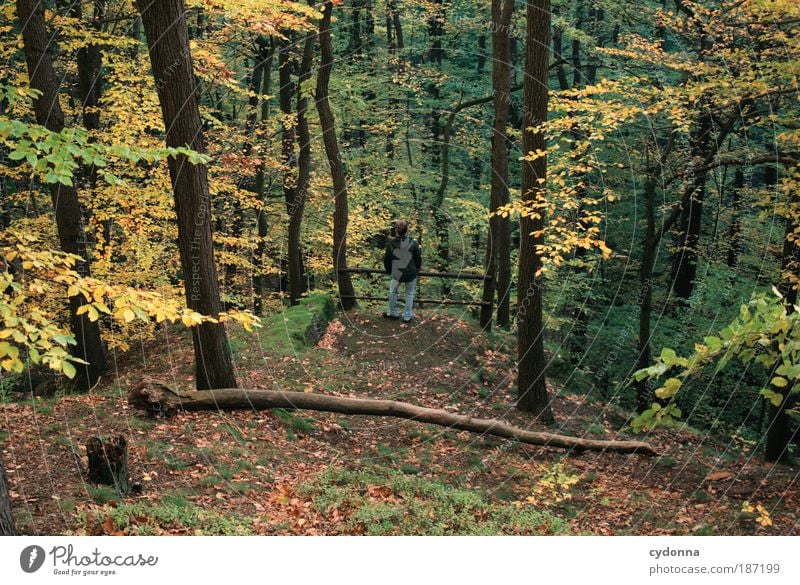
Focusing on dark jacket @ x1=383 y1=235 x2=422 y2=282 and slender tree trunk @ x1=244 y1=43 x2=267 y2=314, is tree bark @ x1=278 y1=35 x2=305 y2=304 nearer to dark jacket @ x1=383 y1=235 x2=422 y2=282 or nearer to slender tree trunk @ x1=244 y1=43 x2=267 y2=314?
slender tree trunk @ x1=244 y1=43 x2=267 y2=314

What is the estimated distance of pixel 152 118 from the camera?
43.1ft

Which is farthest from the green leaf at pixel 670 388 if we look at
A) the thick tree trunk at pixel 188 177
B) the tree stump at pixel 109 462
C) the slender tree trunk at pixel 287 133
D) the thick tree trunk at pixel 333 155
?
the slender tree trunk at pixel 287 133

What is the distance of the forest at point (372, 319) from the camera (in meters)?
6.65

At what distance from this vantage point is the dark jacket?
14.6m

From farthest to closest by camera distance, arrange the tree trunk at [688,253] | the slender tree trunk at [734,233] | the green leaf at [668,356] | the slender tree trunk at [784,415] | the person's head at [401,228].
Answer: the tree trunk at [688,253] < the slender tree trunk at [734,233] < the person's head at [401,228] < the slender tree trunk at [784,415] < the green leaf at [668,356]

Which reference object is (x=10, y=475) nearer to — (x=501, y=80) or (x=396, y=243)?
(x=396, y=243)

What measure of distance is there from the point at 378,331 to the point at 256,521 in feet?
28.7

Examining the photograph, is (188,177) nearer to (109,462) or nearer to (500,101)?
(109,462)

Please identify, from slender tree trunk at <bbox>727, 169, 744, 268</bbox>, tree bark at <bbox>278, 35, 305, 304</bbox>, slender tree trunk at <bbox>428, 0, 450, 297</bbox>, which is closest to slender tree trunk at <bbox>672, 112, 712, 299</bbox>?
slender tree trunk at <bbox>727, 169, 744, 268</bbox>

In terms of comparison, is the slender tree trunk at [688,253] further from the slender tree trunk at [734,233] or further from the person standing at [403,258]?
the person standing at [403,258]

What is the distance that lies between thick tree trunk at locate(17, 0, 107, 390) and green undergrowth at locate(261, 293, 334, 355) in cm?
336

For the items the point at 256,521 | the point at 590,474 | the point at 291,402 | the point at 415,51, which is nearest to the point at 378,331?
the point at 291,402

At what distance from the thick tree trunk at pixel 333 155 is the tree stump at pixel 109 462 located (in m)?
9.40

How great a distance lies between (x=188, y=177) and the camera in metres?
9.08
